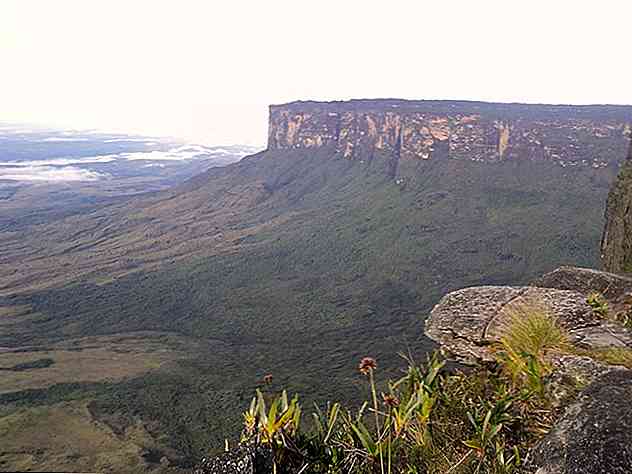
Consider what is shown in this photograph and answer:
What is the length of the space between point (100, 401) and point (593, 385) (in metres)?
25.7

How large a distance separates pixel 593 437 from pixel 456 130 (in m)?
54.5

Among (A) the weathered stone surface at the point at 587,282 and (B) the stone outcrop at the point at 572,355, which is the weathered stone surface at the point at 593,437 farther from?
(A) the weathered stone surface at the point at 587,282

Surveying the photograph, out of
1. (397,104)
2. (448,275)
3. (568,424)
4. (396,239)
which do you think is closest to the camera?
(568,424)

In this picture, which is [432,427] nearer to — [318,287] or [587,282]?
[587,282]

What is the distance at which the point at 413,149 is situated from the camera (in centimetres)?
5853

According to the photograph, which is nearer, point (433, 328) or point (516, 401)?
point (516, 401)

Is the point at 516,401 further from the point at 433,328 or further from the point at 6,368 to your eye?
the point at 6,368

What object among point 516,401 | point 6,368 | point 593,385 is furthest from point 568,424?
point 6,368

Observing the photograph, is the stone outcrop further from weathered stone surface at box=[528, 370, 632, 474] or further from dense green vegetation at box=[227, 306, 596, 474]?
dense green vegetation at box=[227, 306, 596, 474]

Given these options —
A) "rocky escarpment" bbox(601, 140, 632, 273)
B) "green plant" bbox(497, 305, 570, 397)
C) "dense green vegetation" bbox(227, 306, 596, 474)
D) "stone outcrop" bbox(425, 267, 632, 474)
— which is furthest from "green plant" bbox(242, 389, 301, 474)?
"rocky escarpment" bbox(601, 140, 632, 273)

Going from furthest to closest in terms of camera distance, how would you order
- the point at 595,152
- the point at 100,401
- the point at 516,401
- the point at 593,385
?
1. the point at 595,152
2. the point at 100,401
3. the point at 516,401
4. the point at 593,385

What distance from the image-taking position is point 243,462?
10.3ft

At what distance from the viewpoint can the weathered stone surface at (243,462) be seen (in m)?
3.11

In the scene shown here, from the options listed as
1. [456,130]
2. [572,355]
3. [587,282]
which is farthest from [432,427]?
[456,130]
